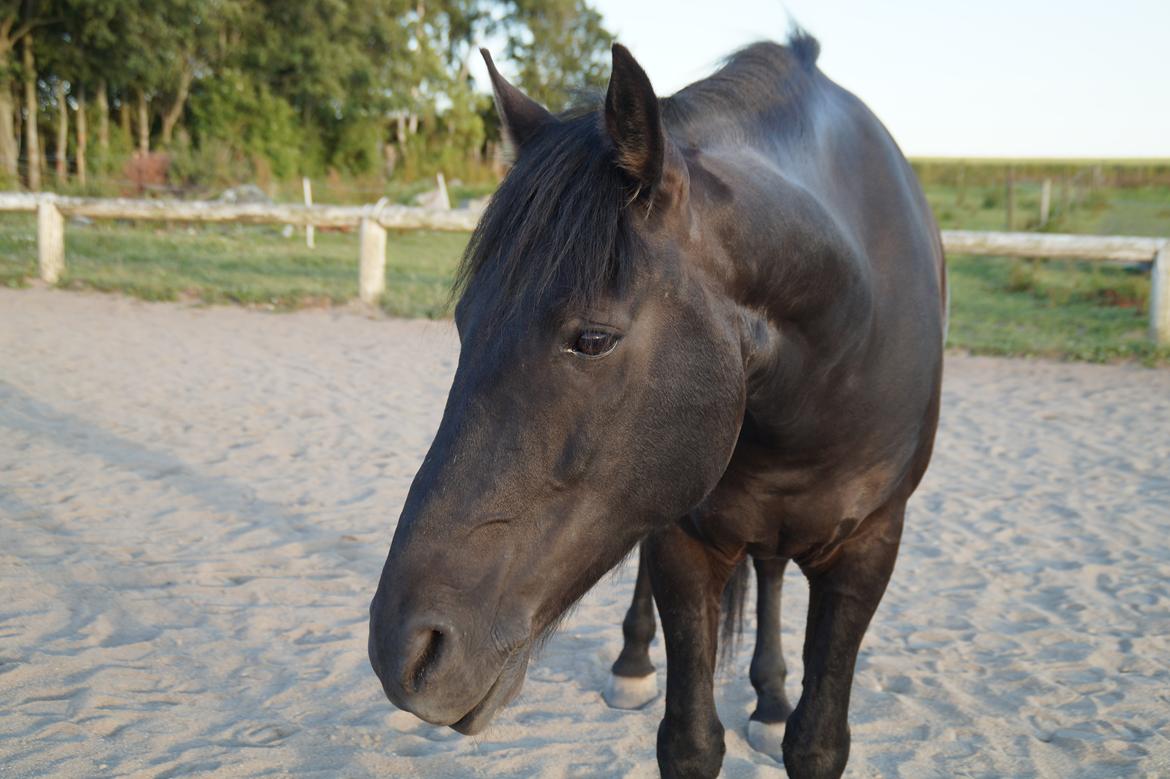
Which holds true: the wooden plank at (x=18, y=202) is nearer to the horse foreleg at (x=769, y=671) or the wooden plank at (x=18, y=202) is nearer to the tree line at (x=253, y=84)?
the tree line at (x=253, y=84)

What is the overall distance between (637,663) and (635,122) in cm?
217

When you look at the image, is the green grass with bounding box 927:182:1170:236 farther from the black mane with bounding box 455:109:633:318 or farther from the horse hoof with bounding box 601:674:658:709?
the black mane with bounding box 455:109:633:318

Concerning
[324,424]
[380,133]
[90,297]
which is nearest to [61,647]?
[324,424]

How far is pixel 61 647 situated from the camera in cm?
304

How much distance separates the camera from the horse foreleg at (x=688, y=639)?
2145 millimetres

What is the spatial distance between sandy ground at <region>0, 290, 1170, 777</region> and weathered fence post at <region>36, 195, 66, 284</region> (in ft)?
13.8

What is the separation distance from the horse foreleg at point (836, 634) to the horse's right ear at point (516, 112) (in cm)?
117

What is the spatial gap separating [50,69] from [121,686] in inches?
1010

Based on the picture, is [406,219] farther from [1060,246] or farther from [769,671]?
[769,671]

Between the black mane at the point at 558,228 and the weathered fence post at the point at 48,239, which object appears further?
the weathered fence post at the point at 48,239

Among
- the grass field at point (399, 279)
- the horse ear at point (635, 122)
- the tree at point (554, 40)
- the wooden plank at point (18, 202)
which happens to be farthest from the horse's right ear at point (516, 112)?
the tree at point (554, 40)

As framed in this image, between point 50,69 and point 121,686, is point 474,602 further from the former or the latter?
point 50,69

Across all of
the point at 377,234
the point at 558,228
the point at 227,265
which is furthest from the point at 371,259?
the point at 558,228

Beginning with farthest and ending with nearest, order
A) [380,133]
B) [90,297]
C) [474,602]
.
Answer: [380,133]
[90,297]
[474,602]
